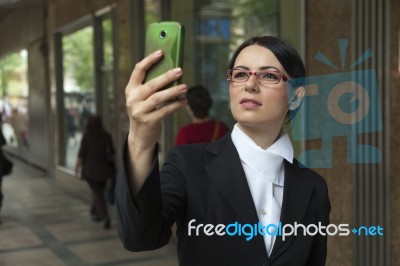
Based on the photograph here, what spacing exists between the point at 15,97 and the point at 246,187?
19187mm

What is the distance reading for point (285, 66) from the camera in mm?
1411

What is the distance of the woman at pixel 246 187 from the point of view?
1342mm

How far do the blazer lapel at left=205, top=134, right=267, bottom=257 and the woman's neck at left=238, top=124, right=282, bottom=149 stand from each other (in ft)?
0.21

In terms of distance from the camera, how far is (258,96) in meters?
1.33

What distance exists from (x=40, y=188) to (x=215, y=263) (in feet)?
35.4

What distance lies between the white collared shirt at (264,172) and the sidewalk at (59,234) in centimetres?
445

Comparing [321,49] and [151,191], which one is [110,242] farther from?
[151,191]

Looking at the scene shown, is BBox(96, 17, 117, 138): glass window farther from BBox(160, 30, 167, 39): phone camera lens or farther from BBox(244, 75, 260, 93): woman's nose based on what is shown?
BBox(160, 30, 167, 39): phone camera lens

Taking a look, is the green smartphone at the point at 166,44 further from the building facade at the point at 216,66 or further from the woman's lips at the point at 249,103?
the building facade at the point at 216,66

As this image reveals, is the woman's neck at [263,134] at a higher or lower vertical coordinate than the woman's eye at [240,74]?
lower

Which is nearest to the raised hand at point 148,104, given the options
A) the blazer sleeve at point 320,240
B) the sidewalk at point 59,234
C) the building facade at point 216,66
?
the blazer sleeve at point 320,240

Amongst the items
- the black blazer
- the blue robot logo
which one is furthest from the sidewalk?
the black blazer

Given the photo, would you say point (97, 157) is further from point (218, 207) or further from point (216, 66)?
point (218, 207)

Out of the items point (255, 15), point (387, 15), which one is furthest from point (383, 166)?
point (255, 15)
